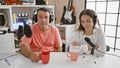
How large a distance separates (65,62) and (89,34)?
→ 501 millimetres

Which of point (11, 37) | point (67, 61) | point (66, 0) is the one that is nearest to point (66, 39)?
point (66, 0)

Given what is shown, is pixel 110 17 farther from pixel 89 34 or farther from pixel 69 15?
pixel 89 34

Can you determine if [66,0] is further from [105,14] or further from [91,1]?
[105,14]

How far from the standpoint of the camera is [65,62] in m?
1.20

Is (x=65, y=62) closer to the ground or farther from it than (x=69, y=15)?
closer to the ground

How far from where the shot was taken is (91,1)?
3041 mm

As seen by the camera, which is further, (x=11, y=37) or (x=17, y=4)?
(x=17, y=4)

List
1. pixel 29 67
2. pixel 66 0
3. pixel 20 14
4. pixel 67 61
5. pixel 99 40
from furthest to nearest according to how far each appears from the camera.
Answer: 1. pixel 66 0
2. pixel 20 14
3. pixel 99 40
4. pixel 67 61
5. pixel 29 67

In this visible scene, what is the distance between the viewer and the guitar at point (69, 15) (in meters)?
2.95

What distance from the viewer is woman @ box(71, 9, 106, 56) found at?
1380mm

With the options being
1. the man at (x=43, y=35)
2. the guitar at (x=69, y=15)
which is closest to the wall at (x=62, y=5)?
the guitar at (x=69, y=15)

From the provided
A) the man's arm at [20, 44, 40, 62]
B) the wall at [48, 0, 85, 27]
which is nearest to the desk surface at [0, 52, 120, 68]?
the man's arm at [20, 44, 40, 62]

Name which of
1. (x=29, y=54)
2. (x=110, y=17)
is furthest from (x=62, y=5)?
(x=29, y=54)

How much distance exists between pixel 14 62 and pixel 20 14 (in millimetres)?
1759
